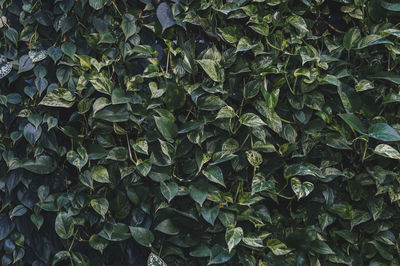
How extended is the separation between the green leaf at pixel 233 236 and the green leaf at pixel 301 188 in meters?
0.22

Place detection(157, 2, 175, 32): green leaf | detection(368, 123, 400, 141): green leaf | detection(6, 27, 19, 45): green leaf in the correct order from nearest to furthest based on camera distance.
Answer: detection(368, 123, 400, 141): green leaf < detection(157, 2, 175, 32): green leaf < detection(6, 27, 19, 45): green leaf

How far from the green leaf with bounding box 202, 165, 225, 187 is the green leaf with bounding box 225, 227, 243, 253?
160 mm

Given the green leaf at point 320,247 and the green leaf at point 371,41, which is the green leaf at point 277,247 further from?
the green leaf at point 371,41

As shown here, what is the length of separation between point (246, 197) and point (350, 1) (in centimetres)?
78

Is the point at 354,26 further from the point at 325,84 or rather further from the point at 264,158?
the point at 264,158

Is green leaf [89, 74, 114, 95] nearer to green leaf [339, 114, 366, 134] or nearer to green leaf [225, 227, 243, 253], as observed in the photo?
green leaf [225, 227, 243, 253]

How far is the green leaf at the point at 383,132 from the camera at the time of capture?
1.32 m

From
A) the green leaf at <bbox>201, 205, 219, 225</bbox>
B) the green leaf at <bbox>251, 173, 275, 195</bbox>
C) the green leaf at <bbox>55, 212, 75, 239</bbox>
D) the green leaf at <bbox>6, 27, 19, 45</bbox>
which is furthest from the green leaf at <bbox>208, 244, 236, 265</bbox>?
the green leaf at <bbox>6, 27, 19, 45</bbox>

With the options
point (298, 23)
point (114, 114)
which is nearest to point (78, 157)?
point (114, 114)

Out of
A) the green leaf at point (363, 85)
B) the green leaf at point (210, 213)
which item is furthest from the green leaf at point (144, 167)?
the green leaf at point (363, 85)

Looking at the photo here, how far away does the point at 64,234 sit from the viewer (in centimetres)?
149

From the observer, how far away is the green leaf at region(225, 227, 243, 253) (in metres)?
A: 1.33

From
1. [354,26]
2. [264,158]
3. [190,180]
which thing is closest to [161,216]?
[190,180]

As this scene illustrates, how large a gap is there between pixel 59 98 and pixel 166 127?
0.40 metres
